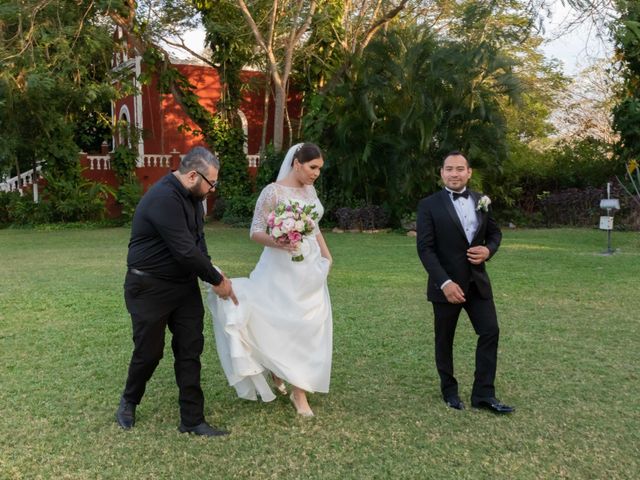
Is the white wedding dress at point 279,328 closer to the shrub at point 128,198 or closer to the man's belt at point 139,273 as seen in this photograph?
the man's belt at point 139,273

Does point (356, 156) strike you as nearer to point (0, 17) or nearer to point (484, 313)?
point (0, 17)

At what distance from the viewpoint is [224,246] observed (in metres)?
16.1

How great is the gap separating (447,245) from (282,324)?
1.26 m

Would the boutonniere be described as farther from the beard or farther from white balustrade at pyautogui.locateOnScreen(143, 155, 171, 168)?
white balustrade at pyautogui.locateOnScreen(143, 155, 171, 168)

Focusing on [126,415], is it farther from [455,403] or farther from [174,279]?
[455,403]

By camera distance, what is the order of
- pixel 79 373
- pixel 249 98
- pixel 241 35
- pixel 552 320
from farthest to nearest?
Answer: pixel 249 98, pixel 241 35, pixel 552 320, pixel 79 373

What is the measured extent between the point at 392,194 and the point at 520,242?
4.70 meters

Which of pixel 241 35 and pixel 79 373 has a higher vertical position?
pixel 241 35

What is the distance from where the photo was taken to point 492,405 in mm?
4586

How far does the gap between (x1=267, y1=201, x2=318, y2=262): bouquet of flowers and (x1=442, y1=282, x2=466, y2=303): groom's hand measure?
1.00m

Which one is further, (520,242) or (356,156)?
(356,156)

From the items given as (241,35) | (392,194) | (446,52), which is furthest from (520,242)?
(241,35)

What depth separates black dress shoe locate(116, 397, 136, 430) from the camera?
14.3 ft

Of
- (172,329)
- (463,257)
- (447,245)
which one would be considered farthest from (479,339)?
(172,329)
